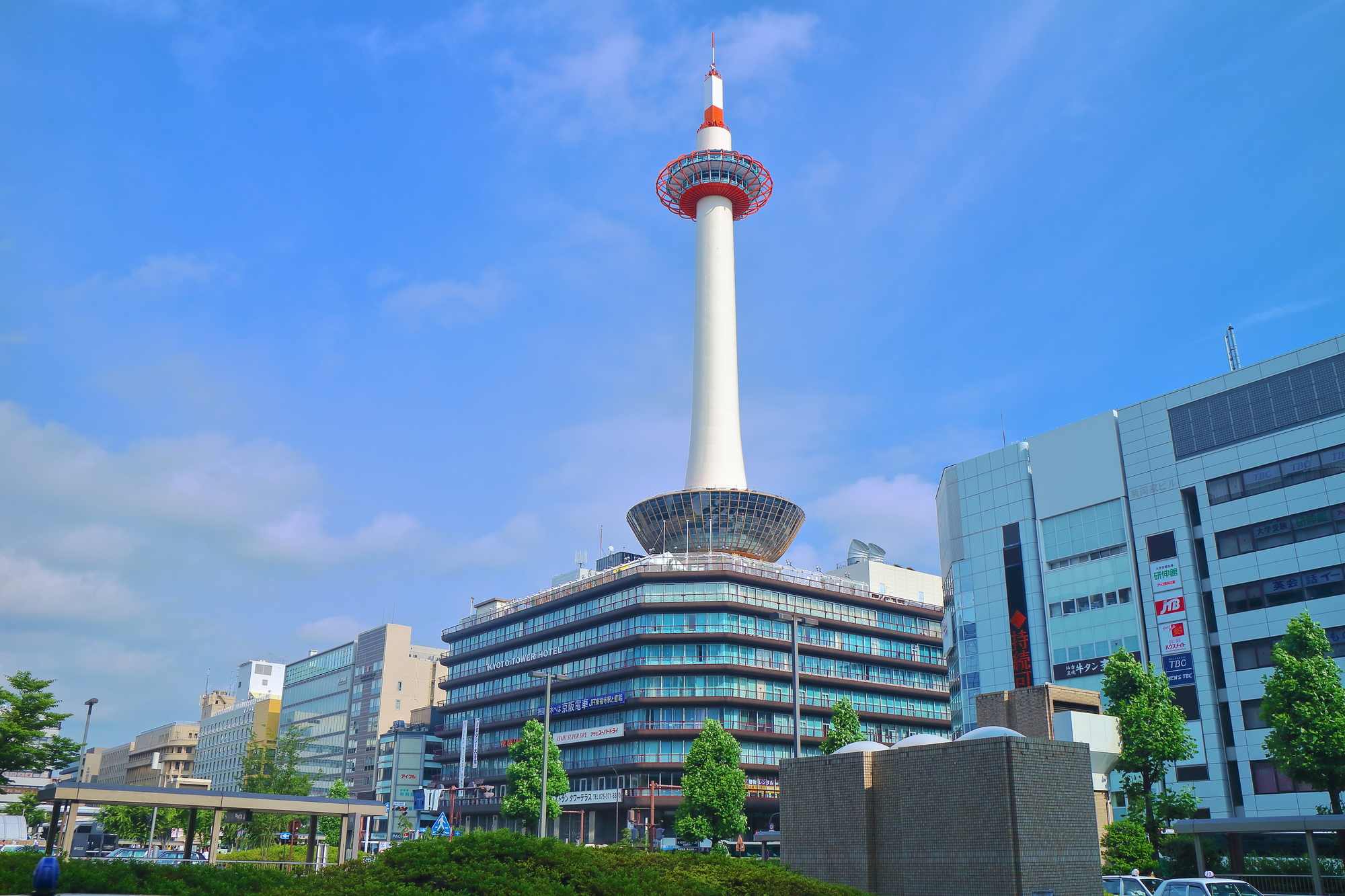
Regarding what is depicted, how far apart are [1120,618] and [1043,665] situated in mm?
7258

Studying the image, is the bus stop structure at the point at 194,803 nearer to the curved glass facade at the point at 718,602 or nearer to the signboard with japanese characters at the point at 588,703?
the signboard with japanese characters at the point at 588,703

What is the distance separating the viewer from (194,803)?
39.1m

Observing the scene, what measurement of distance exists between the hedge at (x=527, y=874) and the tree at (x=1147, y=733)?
30713 mm

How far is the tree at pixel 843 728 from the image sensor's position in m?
70.4

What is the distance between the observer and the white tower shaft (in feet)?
420

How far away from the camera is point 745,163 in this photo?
135m

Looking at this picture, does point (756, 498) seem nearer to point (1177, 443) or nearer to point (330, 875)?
point (1177, 443)

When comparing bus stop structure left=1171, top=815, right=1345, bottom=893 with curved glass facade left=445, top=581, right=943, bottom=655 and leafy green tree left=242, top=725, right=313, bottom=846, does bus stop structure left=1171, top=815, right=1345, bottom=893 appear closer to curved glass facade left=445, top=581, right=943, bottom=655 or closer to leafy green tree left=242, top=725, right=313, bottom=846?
curved glass facade left=445, top=581, right=943, bottom=655

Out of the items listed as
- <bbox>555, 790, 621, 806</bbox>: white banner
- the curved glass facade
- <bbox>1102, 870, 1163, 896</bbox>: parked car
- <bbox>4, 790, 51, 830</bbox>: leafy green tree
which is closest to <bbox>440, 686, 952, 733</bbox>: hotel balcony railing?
the curved glass facade

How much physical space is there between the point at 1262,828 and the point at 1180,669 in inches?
1518

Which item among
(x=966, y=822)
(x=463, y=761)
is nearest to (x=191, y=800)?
(x=966, y=822)

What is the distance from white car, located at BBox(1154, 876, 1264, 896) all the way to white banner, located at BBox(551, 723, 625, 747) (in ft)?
246

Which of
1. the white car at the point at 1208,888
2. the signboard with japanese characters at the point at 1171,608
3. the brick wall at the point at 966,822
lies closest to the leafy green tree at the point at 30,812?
the brick wall at the point at 966,822

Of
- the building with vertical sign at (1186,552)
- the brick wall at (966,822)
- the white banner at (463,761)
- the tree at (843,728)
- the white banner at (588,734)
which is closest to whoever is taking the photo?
the brick wall at (966,822)
